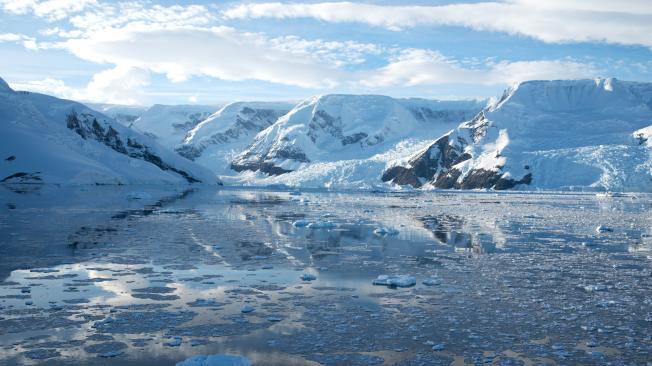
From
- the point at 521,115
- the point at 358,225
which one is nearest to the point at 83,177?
the point at 358,225

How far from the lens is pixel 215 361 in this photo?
869 cm

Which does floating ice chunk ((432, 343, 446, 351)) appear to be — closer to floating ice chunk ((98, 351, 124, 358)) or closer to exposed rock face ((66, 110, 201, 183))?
floating ice chunk ((98, 351, 124, 358))

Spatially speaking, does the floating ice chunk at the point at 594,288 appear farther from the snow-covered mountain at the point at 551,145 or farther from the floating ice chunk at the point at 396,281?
the snow-covered mountain at the point at 551,145

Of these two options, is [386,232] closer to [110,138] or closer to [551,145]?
[110,138]

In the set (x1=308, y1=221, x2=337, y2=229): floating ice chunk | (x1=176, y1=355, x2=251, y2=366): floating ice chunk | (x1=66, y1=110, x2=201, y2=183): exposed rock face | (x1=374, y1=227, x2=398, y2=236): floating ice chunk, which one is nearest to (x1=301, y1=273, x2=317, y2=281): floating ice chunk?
(x1=176, y1=355, x2=251, y2=366): floating ice chunk

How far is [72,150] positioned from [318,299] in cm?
9379

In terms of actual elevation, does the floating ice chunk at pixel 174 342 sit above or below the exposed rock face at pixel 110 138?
below

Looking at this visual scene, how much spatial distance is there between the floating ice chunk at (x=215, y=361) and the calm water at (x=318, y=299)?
416mm

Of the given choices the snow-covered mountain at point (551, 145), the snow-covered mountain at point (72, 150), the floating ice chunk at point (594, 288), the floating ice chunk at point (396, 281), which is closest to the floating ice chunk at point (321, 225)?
the floating ice chunk at point (396, 281)

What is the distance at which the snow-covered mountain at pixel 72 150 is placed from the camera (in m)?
82.7

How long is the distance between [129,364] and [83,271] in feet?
27.2

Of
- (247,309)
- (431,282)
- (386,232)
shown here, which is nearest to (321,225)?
(386,232)

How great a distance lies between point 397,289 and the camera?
14.9 m

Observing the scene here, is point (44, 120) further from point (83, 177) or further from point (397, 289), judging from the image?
point (397, 289)
